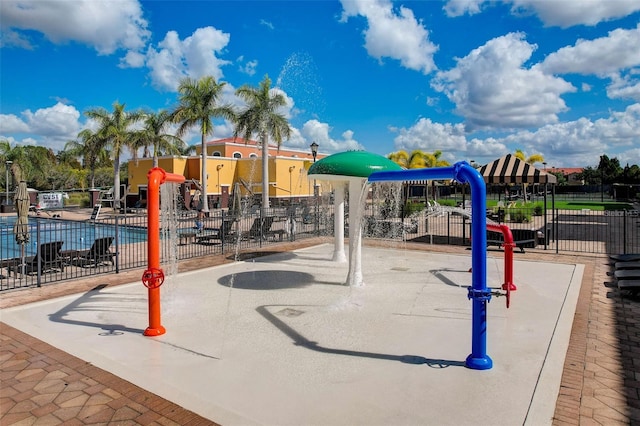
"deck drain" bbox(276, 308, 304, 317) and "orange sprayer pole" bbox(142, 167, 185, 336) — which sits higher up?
"orange sprayer pole" bbox(142, 167, 185, 336)

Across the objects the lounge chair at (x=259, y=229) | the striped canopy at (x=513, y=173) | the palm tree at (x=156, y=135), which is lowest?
the lounge chair at (x=259, y=229)

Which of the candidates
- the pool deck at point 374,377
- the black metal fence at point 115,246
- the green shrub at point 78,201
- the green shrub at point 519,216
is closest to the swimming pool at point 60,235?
the black metal fence at point 115,246

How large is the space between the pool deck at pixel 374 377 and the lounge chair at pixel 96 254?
3.66m

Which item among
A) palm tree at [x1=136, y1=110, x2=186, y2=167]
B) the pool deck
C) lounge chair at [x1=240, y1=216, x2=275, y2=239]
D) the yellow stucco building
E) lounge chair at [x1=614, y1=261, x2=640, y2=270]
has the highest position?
palm tree at [x1=136, y1=110, x2=186, y2=167]

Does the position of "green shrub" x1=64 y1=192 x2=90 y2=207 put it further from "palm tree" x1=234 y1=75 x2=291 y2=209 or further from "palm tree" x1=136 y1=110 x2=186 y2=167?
"palm tree" x1=234 y1=75 x2=291 y2=209

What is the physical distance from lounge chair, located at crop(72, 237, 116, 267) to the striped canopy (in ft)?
41.9

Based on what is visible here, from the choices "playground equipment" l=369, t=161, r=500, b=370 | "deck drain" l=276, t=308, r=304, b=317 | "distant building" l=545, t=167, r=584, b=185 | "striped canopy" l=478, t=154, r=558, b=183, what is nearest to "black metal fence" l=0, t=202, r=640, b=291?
"striped canopy" l=478, t=154, r=558, b=183

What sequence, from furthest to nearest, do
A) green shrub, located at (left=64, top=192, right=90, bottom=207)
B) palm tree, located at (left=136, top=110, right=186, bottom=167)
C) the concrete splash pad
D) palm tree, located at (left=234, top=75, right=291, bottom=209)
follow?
green shrub, located at (left=64, top=192, right=90, bottom=207), palm tree, located at (left=136, top=110, right=186, bottom=167), palm tree, located at (left=234, top=75, right=291, bottom=209), the concrete splash pad

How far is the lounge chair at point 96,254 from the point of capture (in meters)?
10.7

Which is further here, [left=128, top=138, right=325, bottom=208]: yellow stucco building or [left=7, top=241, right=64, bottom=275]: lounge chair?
[left=128, top=138, right=325, bottom=208]: yellow stucco building

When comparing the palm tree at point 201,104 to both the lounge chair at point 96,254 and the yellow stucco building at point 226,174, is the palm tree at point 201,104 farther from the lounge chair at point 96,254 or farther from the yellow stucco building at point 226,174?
the lounge chair at point 96,254

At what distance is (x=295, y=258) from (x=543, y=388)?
344 inches

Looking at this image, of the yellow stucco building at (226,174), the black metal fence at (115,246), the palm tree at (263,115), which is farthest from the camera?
the yellow stucco building at (226,174)

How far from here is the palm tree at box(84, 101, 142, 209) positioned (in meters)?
38.6
